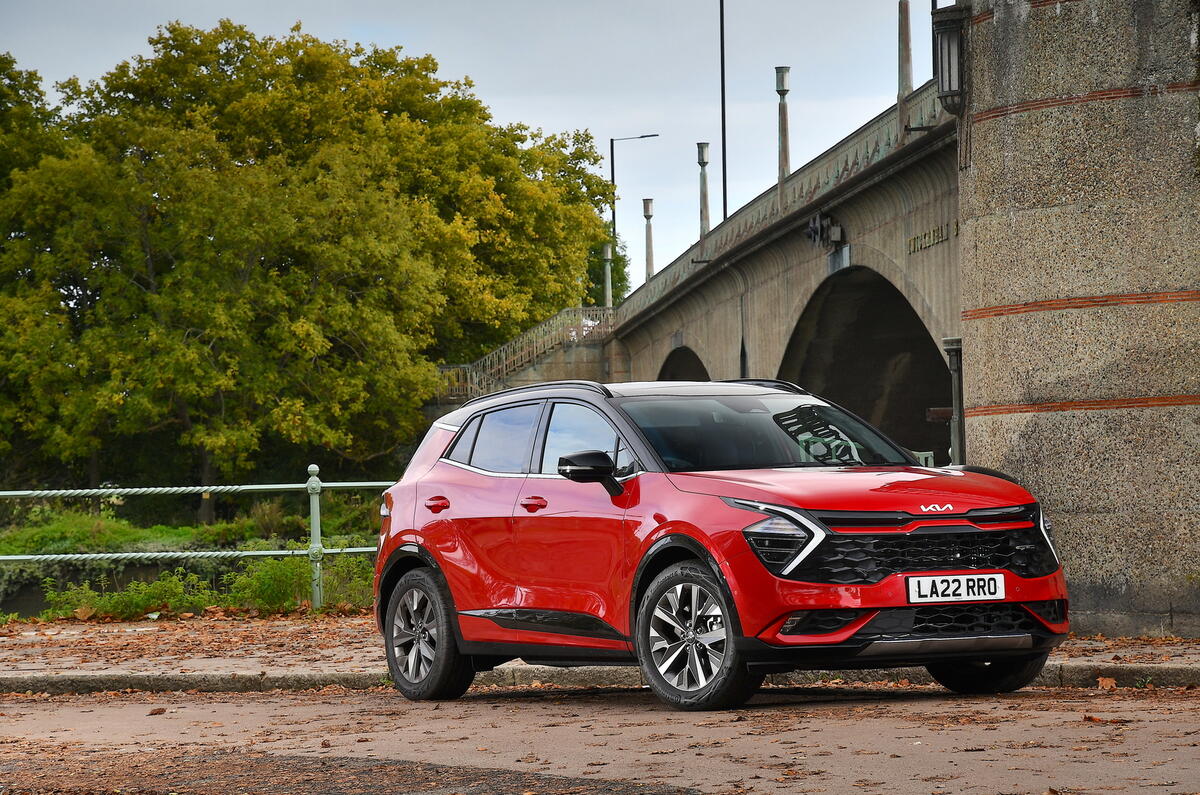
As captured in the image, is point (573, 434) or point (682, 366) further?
point (682, 366)

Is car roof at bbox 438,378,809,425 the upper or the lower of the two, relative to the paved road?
upper

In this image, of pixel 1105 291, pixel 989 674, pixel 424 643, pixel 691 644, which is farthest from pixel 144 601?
pixel 989 674

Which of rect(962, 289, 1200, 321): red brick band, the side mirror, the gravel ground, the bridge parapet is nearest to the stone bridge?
rect(962, 289, 1200, 321): red brick band

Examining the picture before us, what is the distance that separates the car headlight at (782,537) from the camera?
738 cm

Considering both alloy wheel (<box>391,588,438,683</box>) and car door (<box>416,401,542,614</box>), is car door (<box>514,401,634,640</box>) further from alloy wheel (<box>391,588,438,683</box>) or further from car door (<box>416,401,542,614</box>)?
alloy wheel (<box>391,588,438,683</box>)

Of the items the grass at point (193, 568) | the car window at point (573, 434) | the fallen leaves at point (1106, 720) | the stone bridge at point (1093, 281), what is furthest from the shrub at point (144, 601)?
the fallen leaves at point (1106, 720)

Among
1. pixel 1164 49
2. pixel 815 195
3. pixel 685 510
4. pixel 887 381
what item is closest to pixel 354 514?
pixel 887 381

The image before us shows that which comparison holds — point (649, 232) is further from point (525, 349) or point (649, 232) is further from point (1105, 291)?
A: point (1105, 291)

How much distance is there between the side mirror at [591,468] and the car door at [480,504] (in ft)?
2.52

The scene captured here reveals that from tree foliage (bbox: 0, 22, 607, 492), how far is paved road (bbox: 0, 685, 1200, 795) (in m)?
34.6

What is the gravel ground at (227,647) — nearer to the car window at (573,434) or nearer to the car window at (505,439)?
the car window at (505,439)

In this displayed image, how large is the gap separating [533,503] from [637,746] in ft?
7.60

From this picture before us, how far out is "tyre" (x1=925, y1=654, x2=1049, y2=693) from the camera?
8258 mm

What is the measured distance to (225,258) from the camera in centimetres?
4325
